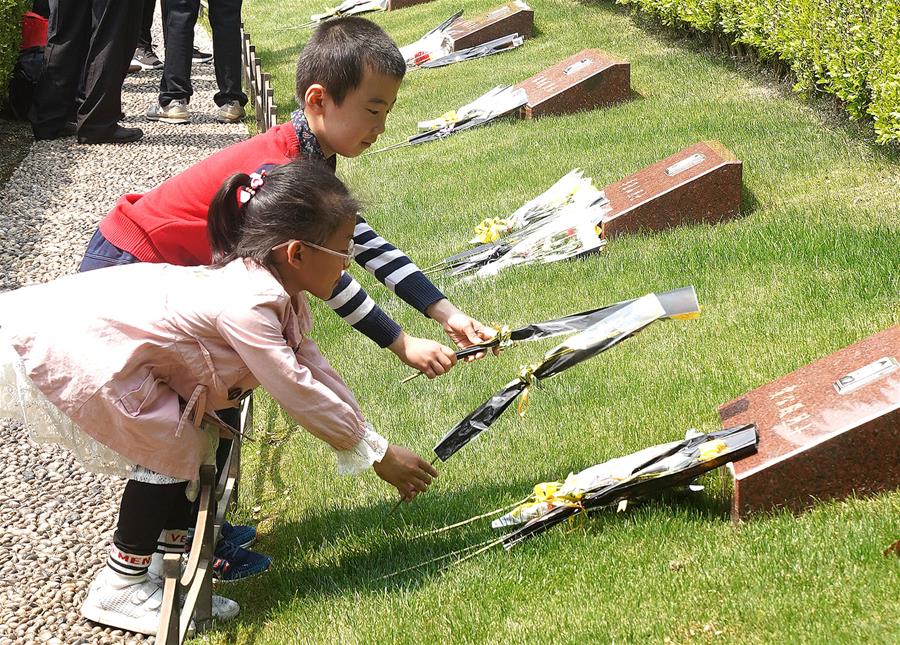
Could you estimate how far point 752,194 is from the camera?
6.33 m

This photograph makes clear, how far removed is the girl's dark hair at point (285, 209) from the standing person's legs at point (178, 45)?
773 centimetres

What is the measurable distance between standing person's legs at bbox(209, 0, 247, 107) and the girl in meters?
7.56

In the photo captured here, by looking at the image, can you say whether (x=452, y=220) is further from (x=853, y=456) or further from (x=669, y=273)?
(x=853, y=456)

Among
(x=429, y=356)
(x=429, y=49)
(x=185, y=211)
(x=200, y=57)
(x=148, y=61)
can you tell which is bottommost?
(x=200, y=57)

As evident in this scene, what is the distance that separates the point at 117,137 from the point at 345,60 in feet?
24.6

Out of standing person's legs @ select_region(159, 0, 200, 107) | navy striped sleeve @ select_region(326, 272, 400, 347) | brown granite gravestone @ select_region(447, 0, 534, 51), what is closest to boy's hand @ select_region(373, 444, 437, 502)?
navy striped sleeve @ select_region(326, 272, 400, 347)

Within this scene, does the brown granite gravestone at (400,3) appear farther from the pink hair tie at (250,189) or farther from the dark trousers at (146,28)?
the pink hair tie at (250,189)

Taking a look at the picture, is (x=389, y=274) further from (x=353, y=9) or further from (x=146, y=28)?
(x=353, y=9)

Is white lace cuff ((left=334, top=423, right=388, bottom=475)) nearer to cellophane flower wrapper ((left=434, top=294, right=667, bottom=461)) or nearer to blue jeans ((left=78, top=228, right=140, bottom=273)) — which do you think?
cellophane flower wrapper ((left=434, top=294, right=667, bottom=461))

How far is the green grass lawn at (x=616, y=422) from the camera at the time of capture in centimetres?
291

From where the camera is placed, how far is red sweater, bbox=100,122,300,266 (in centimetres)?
362

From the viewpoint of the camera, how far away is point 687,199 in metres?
6.07

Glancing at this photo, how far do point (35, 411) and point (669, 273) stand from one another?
3.28m

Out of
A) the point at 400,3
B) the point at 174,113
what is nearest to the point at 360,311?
the point at 174,113
